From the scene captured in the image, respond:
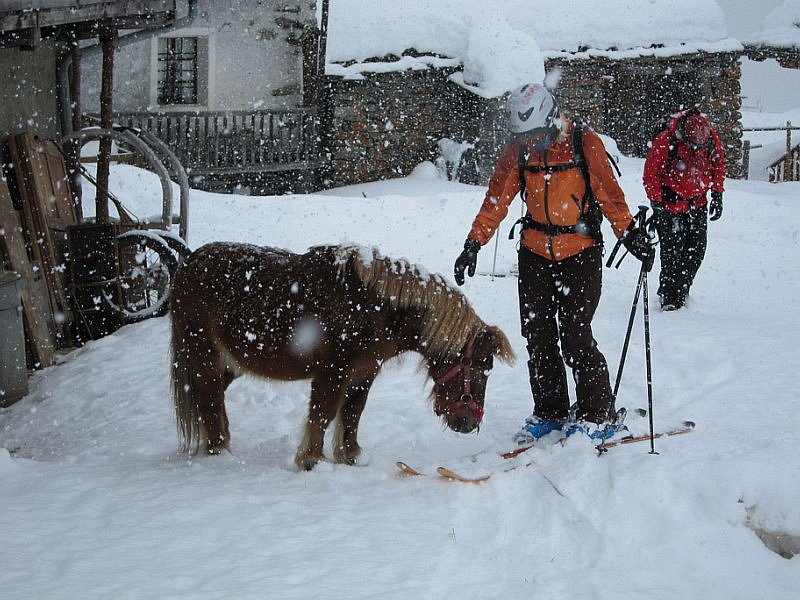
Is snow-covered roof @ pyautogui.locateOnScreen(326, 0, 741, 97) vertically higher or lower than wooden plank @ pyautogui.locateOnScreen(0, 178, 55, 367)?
higher

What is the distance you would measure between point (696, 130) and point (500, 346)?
4.26m

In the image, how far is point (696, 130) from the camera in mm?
7168

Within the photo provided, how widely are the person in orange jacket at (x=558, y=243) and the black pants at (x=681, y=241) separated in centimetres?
331

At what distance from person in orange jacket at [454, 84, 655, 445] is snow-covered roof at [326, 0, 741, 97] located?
12.8 metres

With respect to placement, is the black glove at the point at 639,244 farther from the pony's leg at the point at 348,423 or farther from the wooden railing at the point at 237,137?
the wooden railing at the point at 237,137

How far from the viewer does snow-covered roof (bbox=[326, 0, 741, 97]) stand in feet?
55.6

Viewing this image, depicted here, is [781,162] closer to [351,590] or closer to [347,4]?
[347,4]

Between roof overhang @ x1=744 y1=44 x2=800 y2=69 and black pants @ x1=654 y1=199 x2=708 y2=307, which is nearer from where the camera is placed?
black pants @ x1=654 y1=199 x2=708 y2=307

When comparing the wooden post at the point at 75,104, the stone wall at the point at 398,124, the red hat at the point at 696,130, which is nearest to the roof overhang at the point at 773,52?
the stone wall at the point at 398,124

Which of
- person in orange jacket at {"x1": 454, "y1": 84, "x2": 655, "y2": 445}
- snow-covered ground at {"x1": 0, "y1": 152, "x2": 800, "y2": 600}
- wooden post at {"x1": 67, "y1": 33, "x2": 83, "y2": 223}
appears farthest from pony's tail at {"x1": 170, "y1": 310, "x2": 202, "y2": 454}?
wooden post at {"x1": 67, "y1": 33, "x2": 83, "y2": 223}

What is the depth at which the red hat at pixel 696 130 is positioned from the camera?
7172 millimetres

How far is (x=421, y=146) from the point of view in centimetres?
1825

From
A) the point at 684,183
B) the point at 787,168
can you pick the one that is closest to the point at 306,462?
the point at 684,183

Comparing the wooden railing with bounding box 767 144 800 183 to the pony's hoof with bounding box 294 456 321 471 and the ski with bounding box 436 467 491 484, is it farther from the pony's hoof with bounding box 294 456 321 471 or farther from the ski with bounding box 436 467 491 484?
the pony's hoof with bounding box 294 456 321 471
